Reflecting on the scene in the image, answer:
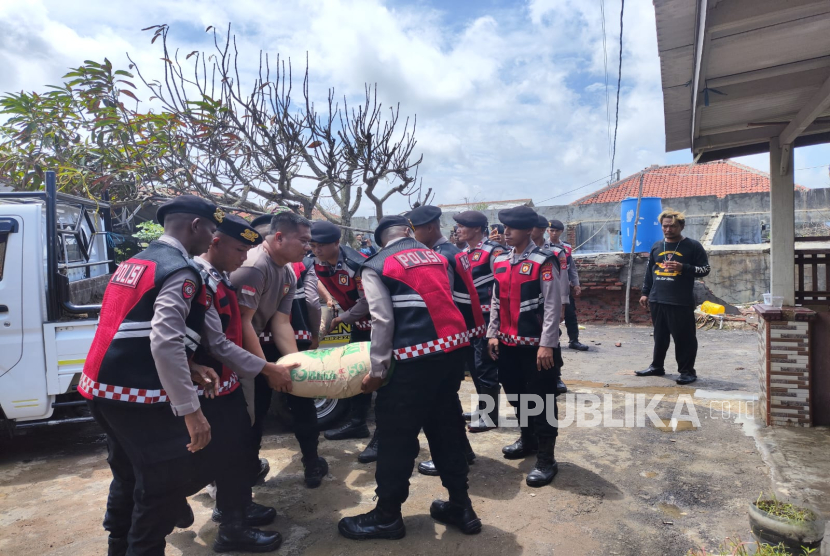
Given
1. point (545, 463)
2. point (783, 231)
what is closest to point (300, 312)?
point (545, 463)

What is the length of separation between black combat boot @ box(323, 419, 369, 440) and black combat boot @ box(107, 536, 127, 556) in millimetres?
2095

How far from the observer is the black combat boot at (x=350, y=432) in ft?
15.0

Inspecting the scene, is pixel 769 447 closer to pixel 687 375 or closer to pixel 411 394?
pixel 687 375

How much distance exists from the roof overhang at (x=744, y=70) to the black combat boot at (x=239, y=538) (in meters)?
3.26

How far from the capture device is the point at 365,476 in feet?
12.5

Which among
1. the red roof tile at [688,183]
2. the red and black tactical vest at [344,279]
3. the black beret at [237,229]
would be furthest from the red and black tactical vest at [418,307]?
the red roof tile at [688,183]

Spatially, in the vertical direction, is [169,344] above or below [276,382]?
above

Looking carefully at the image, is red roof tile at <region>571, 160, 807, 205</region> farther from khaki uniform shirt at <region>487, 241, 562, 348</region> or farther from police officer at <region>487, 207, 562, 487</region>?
khaki uniform shirt at <region>487, 241, 562, 348</region>

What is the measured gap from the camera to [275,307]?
353 cm

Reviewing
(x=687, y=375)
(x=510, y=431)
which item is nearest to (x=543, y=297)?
(x=510, y=431)

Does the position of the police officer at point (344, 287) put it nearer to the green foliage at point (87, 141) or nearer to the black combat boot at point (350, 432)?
the black combat boot at point (350, 432)

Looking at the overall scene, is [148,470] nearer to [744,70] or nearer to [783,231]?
[744,70]

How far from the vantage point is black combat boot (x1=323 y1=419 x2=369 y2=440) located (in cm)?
459

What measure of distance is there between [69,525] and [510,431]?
3.26m
